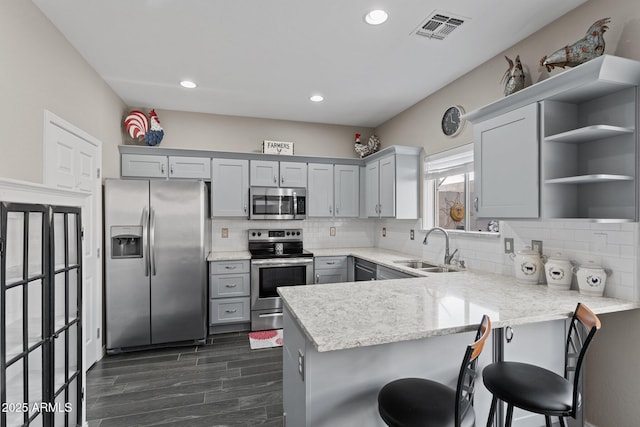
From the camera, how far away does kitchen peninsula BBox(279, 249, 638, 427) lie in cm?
136

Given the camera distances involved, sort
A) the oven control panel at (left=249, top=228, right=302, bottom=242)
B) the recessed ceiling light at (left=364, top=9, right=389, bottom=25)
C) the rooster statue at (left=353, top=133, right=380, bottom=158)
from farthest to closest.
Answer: the rooster statue at (left=353, top=133, right=380, bottom=158)
the oven control panel at (left=249, top=228, right=302, bottom=242)
the recessed ceiling light at (left=364, top=9, right=389, bottom=25)

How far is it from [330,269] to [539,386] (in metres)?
2.94

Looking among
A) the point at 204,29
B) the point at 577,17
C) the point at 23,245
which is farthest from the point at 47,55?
the point at 577,17

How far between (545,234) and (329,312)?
1.79 metres

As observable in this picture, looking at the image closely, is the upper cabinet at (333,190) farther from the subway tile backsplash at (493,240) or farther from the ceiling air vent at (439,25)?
the ceiling air vent at (439,25)

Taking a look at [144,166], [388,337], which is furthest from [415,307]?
[144,166]

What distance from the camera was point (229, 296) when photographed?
374 centimetres

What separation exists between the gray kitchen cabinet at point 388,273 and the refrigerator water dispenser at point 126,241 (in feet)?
8.51

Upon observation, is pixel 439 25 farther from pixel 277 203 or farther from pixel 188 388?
pixel 188 388

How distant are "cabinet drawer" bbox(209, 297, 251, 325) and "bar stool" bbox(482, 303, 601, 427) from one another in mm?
2922

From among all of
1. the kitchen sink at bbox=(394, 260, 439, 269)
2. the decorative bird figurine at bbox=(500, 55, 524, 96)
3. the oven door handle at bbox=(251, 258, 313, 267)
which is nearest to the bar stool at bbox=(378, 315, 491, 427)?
the decorative bird figurine at bbox=(500, 55, 524, 96)

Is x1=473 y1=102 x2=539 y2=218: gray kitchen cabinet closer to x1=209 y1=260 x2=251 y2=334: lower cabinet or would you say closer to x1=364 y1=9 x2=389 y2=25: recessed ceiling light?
x1=364 y1=9 x2=389 y2=25: recessed ceiling light

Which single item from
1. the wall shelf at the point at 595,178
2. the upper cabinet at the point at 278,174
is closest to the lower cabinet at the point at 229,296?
the upper cabinet at the point at 278,174

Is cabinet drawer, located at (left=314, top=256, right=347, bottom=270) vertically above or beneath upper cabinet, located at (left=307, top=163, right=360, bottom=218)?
beneath
